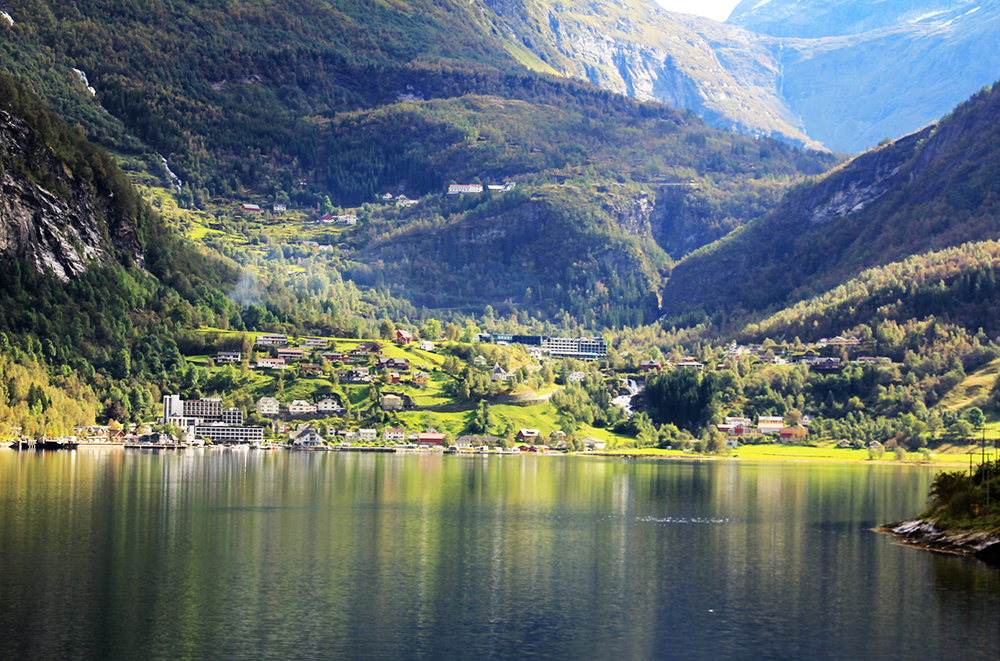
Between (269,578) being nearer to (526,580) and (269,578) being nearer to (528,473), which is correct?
(526,580)

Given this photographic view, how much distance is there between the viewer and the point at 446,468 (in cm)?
16500

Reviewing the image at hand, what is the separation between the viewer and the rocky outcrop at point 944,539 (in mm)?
84312

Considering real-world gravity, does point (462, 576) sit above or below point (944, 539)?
below

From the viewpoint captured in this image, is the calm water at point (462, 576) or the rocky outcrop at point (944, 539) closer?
the calm water at point (462, 576)

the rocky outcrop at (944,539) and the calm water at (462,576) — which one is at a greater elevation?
the rocky outcrop at (944,539)

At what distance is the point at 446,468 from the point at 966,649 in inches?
4335

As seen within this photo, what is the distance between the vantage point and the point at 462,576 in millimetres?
75125

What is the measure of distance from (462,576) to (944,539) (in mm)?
36921

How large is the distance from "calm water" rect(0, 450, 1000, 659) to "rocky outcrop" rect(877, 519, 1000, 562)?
2402 mm

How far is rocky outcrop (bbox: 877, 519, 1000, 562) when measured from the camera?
84312mm

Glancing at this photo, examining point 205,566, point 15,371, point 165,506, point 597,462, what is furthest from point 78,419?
point 205,566

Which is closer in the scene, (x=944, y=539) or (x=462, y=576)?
(x=462, y=576)

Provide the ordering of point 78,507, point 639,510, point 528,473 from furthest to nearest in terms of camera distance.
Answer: point 528,473 < point 639,510 < point 78,507

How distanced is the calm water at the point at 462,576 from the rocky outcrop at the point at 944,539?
2402 mm
